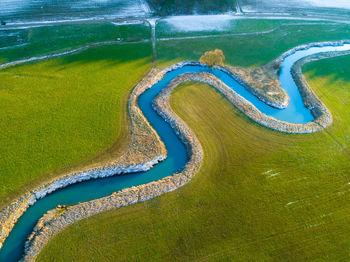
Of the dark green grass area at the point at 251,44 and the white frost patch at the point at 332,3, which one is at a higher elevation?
the white frost patch at the point at 332,3

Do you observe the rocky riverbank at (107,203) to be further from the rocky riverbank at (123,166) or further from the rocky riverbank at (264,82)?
the rocky riverbank at (264,82)

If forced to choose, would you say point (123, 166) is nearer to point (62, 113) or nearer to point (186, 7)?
point (62, 113)

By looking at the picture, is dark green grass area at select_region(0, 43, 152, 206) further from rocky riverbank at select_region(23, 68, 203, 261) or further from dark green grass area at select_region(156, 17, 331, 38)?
dark green grass area at select_region(156, 17, 331, 38)

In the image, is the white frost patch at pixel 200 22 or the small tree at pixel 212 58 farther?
the white frost patch at pixel 200 22

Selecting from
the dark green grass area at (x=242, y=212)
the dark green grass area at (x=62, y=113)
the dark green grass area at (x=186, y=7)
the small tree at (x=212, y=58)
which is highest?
the dark green grass area at (x=186, y=7)

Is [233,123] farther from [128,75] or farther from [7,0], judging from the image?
[7,0]

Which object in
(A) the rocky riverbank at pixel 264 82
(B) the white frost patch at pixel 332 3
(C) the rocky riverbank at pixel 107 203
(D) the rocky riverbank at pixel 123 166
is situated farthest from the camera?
(B) the white frost patch at pixel 332 3

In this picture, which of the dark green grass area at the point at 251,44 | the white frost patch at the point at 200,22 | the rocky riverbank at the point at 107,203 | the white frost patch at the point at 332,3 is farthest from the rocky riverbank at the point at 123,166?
the white frost patch at the point at 332,3
